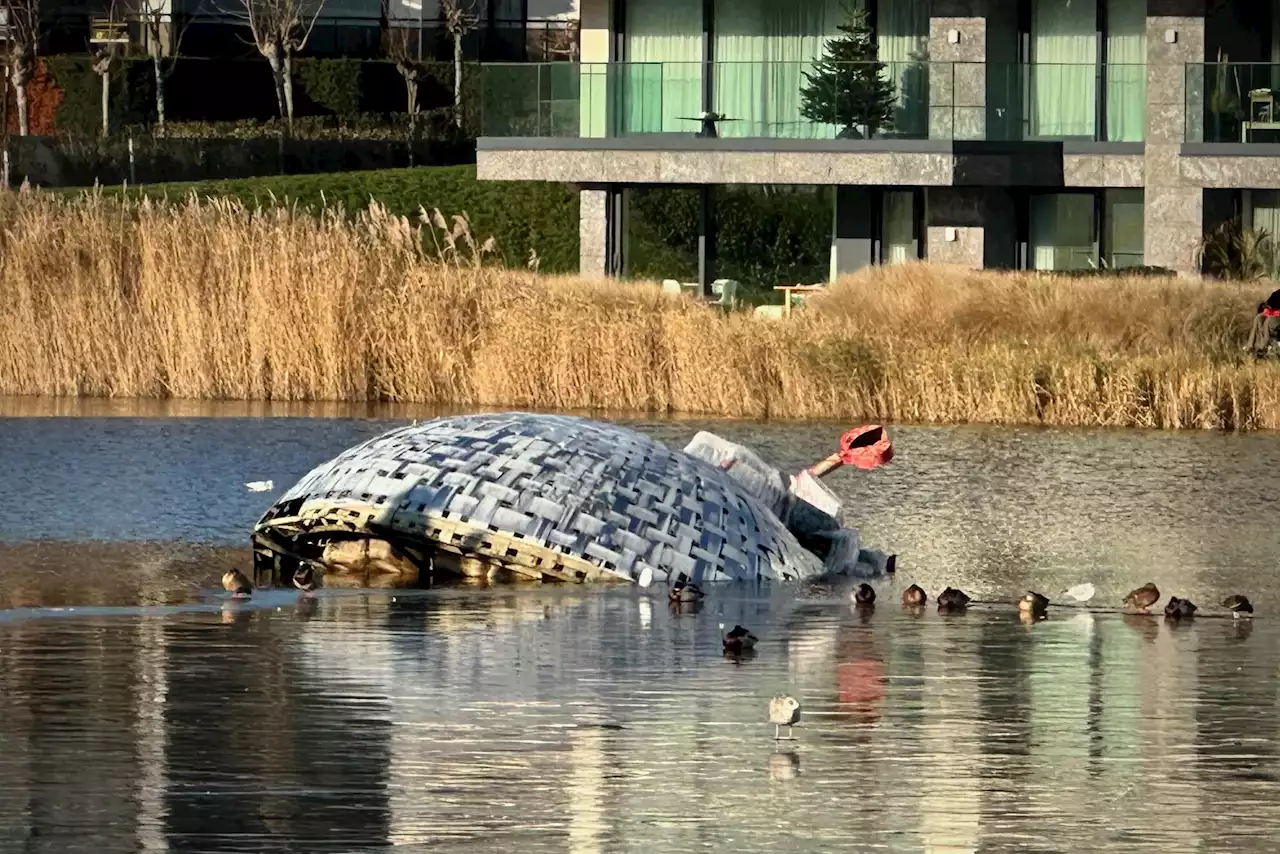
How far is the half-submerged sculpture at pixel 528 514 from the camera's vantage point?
15883 mm

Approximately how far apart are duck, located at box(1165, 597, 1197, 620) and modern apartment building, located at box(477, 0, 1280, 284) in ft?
91.9

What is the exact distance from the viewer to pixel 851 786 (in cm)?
1016

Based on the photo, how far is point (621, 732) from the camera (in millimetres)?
11117

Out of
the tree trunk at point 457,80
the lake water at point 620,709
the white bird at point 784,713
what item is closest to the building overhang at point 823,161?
the tree trunk at point 457,80

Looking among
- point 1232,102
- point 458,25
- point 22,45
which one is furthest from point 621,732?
point 458,25

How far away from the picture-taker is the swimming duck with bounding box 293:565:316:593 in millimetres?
15430

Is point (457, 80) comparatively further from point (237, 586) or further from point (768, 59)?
point (237, 586)

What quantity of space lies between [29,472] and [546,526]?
7.75 m

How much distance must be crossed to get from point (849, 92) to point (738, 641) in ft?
103

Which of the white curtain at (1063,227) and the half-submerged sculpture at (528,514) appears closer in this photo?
the half-submerged sculpture at (528,514)

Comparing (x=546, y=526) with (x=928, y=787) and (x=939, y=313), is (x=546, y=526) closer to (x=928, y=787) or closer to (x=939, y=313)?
(x=928, y=787)

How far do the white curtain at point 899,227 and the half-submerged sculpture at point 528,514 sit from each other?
29.3m

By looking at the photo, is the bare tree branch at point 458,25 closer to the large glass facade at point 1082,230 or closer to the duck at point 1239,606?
A: the large glass facade at point 1082,230

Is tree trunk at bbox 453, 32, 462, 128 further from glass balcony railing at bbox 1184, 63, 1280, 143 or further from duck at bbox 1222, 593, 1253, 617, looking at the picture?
duck at bbox 1222, 593, 1253, 617
